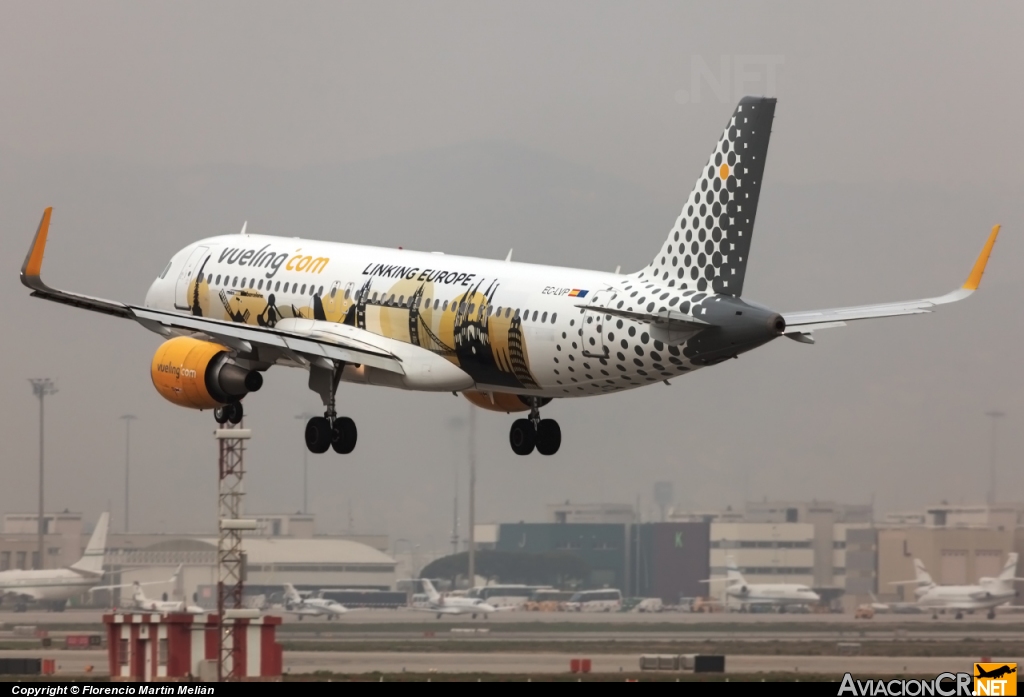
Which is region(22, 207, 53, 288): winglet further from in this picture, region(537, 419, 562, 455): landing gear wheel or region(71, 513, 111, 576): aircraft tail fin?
region(71, 513, 111, 576): aircraft tail fin

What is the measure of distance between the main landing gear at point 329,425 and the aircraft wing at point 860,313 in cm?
1504

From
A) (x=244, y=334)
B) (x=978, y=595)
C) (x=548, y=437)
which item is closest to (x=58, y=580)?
(x=978, y=595)

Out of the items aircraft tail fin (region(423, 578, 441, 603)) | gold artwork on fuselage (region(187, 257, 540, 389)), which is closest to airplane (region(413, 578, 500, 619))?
aircraft tail fin (region(423, 578, 441, 603))

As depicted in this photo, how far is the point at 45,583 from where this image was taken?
15100 cm

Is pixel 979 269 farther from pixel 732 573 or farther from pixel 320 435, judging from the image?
pixel 732 573

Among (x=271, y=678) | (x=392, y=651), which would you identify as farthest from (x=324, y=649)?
(x=271, y=678)

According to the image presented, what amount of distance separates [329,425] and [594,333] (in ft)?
37.0


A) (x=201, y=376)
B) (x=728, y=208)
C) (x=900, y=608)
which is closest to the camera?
(x=728, y=208)

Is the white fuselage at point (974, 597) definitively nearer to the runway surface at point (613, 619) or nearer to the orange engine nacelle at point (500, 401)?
the runway surface at point (613, 619)

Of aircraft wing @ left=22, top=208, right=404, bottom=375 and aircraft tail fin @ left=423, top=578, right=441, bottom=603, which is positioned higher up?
aircraft wing @ left=22, top=208, right=404, bottom=375

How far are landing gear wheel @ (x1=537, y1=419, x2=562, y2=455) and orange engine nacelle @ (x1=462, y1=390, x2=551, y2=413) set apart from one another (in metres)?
0.83

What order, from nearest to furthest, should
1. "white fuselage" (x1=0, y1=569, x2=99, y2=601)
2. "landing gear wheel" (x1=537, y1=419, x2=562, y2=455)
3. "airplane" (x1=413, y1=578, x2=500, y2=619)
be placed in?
"landing gear wheel" (x1=537, y1=419, x2=562, y2=455), "white fuselage" (x1=0, y1=569, x2=99, y2=601), "airplane" (x1=413, y1=578, x2=500, y2=619)

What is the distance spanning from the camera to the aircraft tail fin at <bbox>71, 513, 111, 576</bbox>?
506 ft

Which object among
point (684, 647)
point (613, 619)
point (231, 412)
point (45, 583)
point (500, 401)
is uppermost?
point (500, 401)
